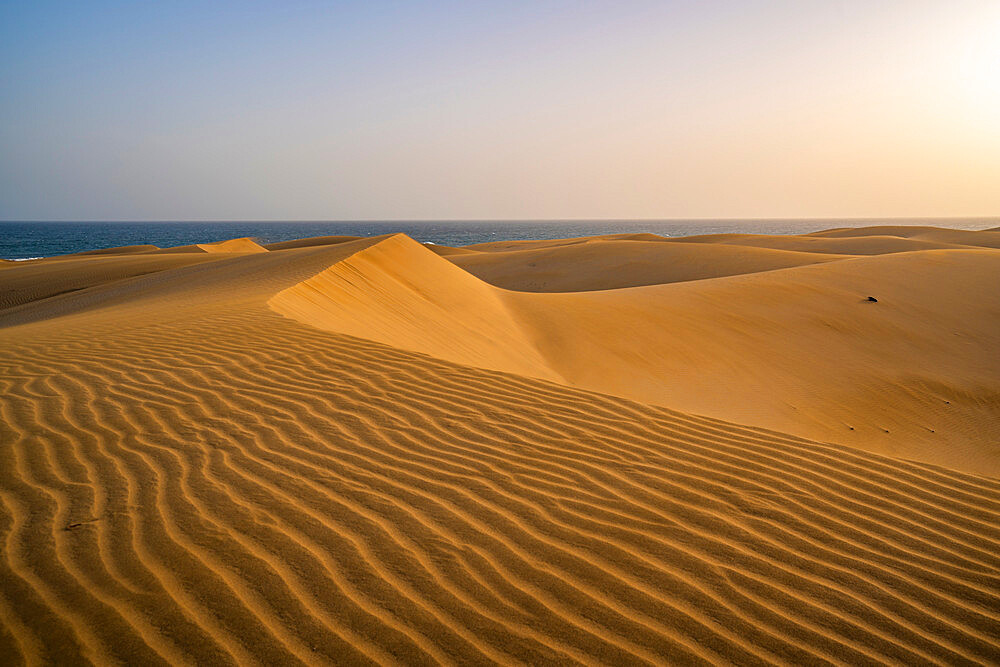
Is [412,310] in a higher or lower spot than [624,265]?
lower

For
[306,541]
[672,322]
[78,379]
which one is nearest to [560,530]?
[306,541]

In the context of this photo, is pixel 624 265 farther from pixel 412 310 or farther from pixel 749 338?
pixel 412 310

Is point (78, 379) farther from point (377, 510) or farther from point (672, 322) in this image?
point (672, 322)

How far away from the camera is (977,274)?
15.0 m

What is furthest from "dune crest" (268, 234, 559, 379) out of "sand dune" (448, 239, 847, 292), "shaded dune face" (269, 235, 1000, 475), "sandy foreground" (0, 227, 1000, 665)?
Result: "sand dune" (448, 239, 847, 292)

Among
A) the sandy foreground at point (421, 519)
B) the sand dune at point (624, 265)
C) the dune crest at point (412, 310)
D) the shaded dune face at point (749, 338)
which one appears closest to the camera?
the sandy foreground at point (421, 519)

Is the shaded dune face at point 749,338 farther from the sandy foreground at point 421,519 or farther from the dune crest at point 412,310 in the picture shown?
the sandy foreground at point 421,519

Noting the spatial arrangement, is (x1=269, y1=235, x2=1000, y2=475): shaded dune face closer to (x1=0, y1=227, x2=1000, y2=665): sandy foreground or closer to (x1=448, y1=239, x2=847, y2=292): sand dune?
(x1=0, y1=227, x2=1000, y2=665): sandy foreground

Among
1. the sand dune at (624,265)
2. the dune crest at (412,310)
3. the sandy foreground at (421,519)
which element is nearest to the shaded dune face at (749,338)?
the dune crest at (412,310)

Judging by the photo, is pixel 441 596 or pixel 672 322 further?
pixel 672 322

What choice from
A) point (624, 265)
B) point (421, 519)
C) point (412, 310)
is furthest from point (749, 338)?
point (624, 265)

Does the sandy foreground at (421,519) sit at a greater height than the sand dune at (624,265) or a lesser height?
lesser

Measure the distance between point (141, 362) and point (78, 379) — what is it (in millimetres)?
513

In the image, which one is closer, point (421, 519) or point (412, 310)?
point (421, 519)
